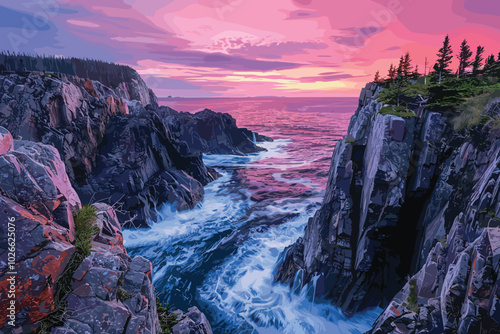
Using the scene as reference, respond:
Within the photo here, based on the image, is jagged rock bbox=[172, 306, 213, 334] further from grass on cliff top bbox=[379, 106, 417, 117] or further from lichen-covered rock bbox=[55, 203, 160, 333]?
grass on cliff top bbox=[379, 106, 417, 117]

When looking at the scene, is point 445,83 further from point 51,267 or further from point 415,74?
point 51,267

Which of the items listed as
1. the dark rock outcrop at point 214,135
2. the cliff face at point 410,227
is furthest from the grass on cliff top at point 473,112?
the dark rock outcrop at point 214,135

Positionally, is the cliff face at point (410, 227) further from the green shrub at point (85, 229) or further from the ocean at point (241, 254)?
the green shrub at point (85, 229)

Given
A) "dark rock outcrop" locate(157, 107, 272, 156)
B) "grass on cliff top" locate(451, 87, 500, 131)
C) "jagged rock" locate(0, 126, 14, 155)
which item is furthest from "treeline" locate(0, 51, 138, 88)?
"grass on cliff top" locate(451, 87, 500, 131)

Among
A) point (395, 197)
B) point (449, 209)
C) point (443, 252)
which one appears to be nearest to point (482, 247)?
point (443, 252)

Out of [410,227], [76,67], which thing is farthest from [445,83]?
[76,67]

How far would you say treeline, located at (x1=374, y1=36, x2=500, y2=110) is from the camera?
11047 mm

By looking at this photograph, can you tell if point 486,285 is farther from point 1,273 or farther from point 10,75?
point 10,75

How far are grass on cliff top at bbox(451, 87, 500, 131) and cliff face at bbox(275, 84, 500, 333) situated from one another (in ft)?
1.26

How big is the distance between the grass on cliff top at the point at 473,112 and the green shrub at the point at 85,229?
1391 centimetres

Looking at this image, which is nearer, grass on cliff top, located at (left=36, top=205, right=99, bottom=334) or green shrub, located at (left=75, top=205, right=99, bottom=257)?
grass on cliff top, located at (left=36, top=205, right=99, bottom=334)

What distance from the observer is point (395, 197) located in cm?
1116

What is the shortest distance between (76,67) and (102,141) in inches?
2578

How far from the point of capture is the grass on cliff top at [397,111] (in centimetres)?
1143
